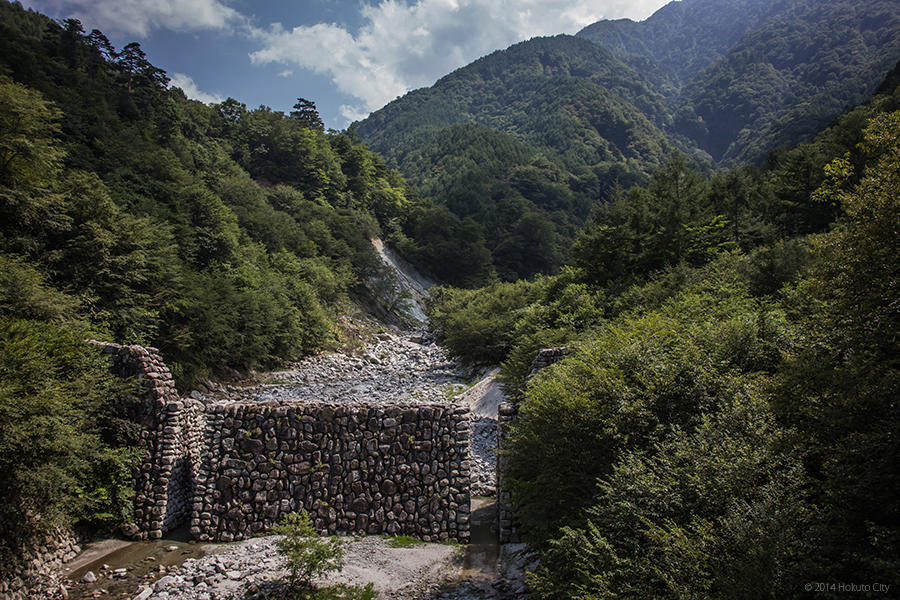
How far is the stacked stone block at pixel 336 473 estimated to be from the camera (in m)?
9.34

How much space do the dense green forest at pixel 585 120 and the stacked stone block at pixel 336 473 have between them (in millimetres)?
56782

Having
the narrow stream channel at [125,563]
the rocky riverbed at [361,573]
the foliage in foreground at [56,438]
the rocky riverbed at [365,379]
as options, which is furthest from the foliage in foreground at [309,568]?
the rocky riverbed at [365,379]

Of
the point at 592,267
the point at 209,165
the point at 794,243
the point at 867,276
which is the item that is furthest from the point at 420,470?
the point at 209,165

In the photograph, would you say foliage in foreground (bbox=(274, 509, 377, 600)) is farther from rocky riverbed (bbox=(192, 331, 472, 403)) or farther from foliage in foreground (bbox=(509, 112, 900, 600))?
rocky riverbed (bbox=(192, 331, 472, 403))

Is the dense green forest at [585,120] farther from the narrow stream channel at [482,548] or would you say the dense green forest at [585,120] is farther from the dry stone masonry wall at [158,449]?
the dry stone masonry wall at [158,449]

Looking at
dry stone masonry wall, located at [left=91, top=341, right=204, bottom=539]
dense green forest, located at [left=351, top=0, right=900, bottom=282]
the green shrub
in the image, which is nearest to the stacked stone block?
dry stone masonry wall, located at [left=91, top=341, right=204, bottom=539]

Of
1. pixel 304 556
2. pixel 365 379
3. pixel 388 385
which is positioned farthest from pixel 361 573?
pixel 365 379

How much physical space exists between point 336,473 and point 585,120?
123 metres

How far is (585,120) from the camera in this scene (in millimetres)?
115250

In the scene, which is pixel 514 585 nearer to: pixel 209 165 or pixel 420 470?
pixel 420 470

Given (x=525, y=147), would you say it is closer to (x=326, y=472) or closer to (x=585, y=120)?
(x=585, y=120)

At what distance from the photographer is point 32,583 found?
7.31m

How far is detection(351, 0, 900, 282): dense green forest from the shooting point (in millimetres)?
76562

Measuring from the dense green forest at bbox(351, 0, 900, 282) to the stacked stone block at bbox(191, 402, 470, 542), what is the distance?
186ft
